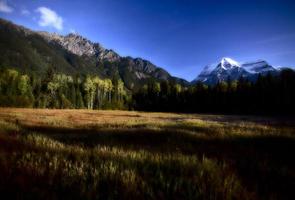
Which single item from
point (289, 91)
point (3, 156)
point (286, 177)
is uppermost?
point (289, 91)

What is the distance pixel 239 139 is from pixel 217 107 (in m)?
98.2

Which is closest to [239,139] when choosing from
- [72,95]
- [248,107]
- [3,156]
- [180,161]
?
[180,161]

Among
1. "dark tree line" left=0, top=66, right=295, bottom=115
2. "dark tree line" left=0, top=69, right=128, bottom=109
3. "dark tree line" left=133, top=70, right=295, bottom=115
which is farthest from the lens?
"dark tree line" left=0, top=69, right=128, bottom=109

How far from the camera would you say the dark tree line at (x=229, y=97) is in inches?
3423

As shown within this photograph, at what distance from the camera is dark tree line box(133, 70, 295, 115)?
3423 inches

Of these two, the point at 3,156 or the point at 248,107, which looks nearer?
the point at 3,156

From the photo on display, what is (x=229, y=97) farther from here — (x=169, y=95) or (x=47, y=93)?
(x=47, y=93)

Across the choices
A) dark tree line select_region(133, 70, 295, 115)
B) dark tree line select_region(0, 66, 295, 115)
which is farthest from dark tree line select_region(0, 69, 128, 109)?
dark tree line select_region(133, 70, 295, 115)

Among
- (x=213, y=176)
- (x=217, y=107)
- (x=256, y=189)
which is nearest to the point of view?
(x=256, y=189)

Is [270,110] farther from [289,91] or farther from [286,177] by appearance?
[286,177]

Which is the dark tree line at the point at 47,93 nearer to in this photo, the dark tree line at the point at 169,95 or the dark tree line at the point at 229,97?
the dark tree line at the point at 169,95

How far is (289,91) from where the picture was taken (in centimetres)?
8469

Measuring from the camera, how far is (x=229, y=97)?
10450 centimetres

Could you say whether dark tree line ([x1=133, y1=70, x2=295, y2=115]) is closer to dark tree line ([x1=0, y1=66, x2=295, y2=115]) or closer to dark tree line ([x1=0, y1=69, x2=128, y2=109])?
dark tree line ([x1=0, y1=66, x2=295, y2=115])
